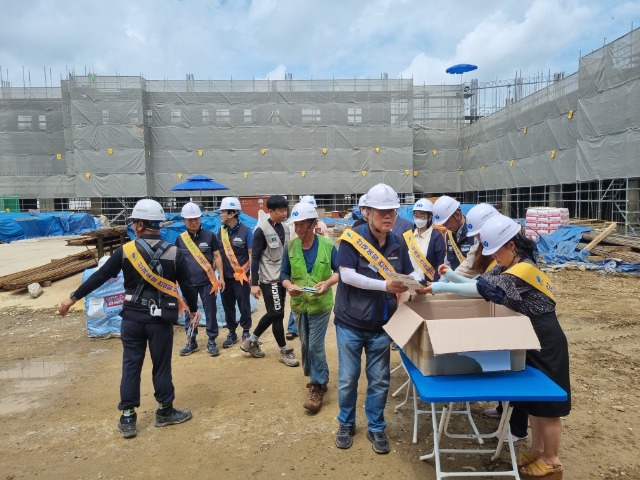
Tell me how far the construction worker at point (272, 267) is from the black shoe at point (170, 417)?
140 cm

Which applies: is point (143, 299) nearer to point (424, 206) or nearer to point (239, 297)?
point (239, 297)

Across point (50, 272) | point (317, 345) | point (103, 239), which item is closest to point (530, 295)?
point (317, 345)

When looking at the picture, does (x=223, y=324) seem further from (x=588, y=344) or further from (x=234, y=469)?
(x=588, y=344)

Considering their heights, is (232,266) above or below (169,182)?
below

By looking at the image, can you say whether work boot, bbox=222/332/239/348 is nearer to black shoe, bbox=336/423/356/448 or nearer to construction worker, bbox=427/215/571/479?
A: black shoe, bbox=336/423/356/448

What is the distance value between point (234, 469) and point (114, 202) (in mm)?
25838

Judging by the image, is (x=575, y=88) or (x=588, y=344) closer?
(x=588, y=344)

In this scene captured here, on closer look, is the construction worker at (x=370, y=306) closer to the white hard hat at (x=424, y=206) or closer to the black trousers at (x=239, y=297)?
the white hard hat at (x=424, y=206)

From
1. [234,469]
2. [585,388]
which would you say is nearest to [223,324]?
[234,469]

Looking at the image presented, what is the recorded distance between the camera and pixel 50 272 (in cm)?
988

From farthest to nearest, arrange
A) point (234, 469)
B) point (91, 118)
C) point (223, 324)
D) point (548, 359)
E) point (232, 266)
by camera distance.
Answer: point (91, 118) → point (223, 324) → point (232, 266) → point (234, 469) → point (548, 359)

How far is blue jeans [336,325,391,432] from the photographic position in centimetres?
319

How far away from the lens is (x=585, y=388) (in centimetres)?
423

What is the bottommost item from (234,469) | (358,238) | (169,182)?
(234,469)
